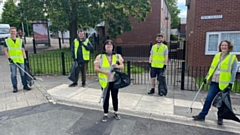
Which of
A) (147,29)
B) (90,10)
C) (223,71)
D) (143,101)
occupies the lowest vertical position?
(143,101)

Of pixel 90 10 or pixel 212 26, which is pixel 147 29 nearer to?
pixel 90 10

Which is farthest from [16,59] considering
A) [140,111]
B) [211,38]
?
[211,38]

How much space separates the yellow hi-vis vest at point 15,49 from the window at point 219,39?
784 centimetres

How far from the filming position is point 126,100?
5.11m

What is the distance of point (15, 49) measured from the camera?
17.3 ft

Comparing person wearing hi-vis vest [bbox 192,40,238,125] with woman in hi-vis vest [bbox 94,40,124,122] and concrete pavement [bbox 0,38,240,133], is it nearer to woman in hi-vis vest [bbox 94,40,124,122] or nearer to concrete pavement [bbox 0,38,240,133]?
concrete pavement [bbox 0,38,240,133]

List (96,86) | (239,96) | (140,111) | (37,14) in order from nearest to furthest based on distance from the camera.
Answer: (140,111) → (239,96) → (96,86) → (37,14)

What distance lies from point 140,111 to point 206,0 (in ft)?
22.6

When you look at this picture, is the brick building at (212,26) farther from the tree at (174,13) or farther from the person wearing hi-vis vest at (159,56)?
the tree at (174,13)

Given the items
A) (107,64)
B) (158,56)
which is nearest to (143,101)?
(158,56)

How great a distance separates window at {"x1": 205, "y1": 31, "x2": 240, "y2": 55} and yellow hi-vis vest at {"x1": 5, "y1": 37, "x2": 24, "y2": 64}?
784 cm

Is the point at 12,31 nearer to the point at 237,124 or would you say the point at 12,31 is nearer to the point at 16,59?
the point at 16,59

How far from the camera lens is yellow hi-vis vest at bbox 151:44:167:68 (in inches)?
207

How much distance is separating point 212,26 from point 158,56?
4977 millimetres
